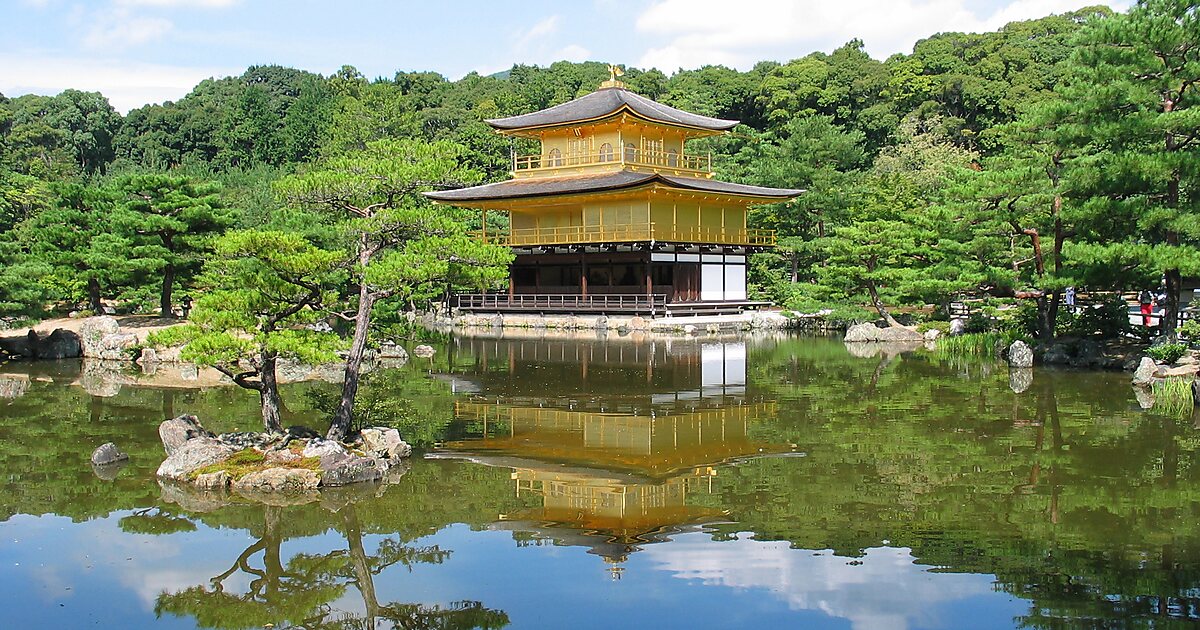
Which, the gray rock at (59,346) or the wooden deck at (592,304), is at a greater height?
the wooden deck at (592,304)

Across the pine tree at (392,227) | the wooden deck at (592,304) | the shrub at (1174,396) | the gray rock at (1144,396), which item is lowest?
the gray rock at (1144,396)

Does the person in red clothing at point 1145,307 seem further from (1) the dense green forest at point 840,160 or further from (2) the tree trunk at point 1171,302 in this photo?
(2) the tree trunk at point 1171,302

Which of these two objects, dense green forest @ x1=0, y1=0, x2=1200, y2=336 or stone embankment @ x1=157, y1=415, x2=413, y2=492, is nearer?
stone embankment @ x1=157, y1=415, x2=413, y2=492

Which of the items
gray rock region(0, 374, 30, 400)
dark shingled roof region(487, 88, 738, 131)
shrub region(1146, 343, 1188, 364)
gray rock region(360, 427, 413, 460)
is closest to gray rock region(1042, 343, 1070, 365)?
shrub region(1146, 343, 1188, 364)

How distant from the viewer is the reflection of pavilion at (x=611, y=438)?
8180 mm

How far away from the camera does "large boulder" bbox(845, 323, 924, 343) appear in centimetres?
2570

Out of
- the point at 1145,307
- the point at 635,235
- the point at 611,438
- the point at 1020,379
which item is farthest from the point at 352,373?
the point at 635,235

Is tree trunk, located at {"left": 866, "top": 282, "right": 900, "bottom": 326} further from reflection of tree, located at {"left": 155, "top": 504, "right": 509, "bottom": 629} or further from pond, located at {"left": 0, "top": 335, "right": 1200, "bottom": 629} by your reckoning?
reflection of tree, located at {"left": 155, "top": 504, "right": 509, "bottom": 629}

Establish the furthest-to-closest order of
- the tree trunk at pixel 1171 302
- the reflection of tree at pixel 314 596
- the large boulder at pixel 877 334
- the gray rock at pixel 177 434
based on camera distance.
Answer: the large boulder at pixel 877 334
the tree trunk at pixel 1171 302
the gray rock at pixel 177 434
the reflection of tree at pixel 314 596

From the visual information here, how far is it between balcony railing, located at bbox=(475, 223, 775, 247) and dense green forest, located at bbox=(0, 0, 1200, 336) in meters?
1.26

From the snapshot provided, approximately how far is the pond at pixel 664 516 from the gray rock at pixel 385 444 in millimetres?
292

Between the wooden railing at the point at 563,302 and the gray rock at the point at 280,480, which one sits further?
the wooden railing at the point at 563,302

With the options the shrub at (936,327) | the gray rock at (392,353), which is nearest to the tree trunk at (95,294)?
the gray rock at (392,353)

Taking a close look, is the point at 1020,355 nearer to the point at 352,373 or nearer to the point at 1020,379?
the point at 1020,379
